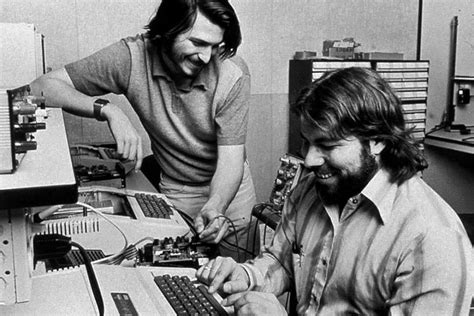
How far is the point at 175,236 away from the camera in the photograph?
1358 mm

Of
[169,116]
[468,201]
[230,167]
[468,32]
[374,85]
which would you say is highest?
[468,32]

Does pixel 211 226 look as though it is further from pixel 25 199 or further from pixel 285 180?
pixel 285 180

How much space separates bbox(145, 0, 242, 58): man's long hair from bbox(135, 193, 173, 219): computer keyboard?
0.47m

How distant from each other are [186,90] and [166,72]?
9 cm

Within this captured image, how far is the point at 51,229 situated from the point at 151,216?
0.26 metres

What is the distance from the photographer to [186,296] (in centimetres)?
96

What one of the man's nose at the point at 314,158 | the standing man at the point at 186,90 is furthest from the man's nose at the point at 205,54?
the man's nose at the point at 314,158

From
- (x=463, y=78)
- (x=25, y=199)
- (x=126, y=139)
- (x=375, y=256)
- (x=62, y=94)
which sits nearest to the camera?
(x=25, y=199)

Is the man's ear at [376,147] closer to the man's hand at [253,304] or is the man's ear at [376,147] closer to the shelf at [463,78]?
the man's hand at [253,304]

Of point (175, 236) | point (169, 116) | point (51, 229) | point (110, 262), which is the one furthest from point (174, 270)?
point (169, 116)

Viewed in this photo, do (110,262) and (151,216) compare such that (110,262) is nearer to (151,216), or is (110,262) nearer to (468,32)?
(151,216)

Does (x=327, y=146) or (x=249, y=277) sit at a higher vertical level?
(x=327, y=146)

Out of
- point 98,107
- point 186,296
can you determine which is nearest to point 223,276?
point 186,296

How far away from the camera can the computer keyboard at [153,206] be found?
1460 millimetres
